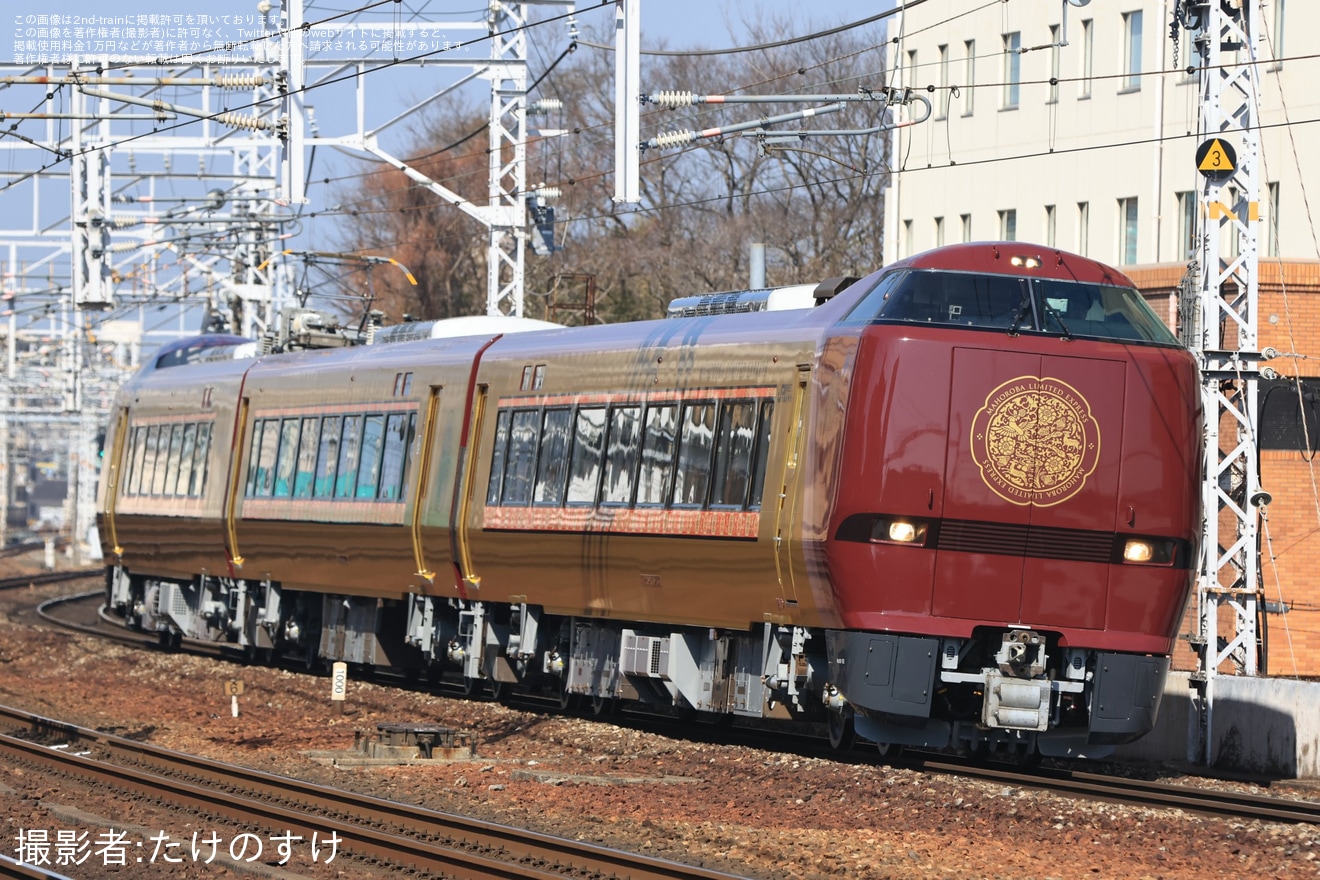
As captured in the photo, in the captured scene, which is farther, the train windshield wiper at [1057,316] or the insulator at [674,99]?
the insulator at [674,99]

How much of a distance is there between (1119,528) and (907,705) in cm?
189

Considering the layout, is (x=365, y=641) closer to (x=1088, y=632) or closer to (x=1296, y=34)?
(x=1088, y=632)

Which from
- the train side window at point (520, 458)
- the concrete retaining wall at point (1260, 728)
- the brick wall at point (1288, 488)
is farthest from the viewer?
the brick wall at point (1288, 488)

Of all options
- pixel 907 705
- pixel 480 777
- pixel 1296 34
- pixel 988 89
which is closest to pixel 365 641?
pixel 480 777

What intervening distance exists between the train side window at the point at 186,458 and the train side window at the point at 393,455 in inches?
234

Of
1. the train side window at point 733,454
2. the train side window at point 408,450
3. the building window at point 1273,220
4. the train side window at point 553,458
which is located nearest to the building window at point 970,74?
the building window at point 1273,220

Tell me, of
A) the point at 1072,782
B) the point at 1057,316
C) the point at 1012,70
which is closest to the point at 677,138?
the point at 1057,316

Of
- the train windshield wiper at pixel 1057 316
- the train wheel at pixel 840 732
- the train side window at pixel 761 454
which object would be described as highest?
the train windshield wiper at pixel 1057 316

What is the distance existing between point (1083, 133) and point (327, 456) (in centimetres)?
1972

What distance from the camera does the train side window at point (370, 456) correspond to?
2194 centimetres

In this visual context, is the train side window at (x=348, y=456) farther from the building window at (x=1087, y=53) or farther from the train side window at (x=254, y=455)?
the building window at (x=1087, y=53)

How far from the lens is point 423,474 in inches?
825

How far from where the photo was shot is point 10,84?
1057 inches

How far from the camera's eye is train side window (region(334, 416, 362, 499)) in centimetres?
2241
